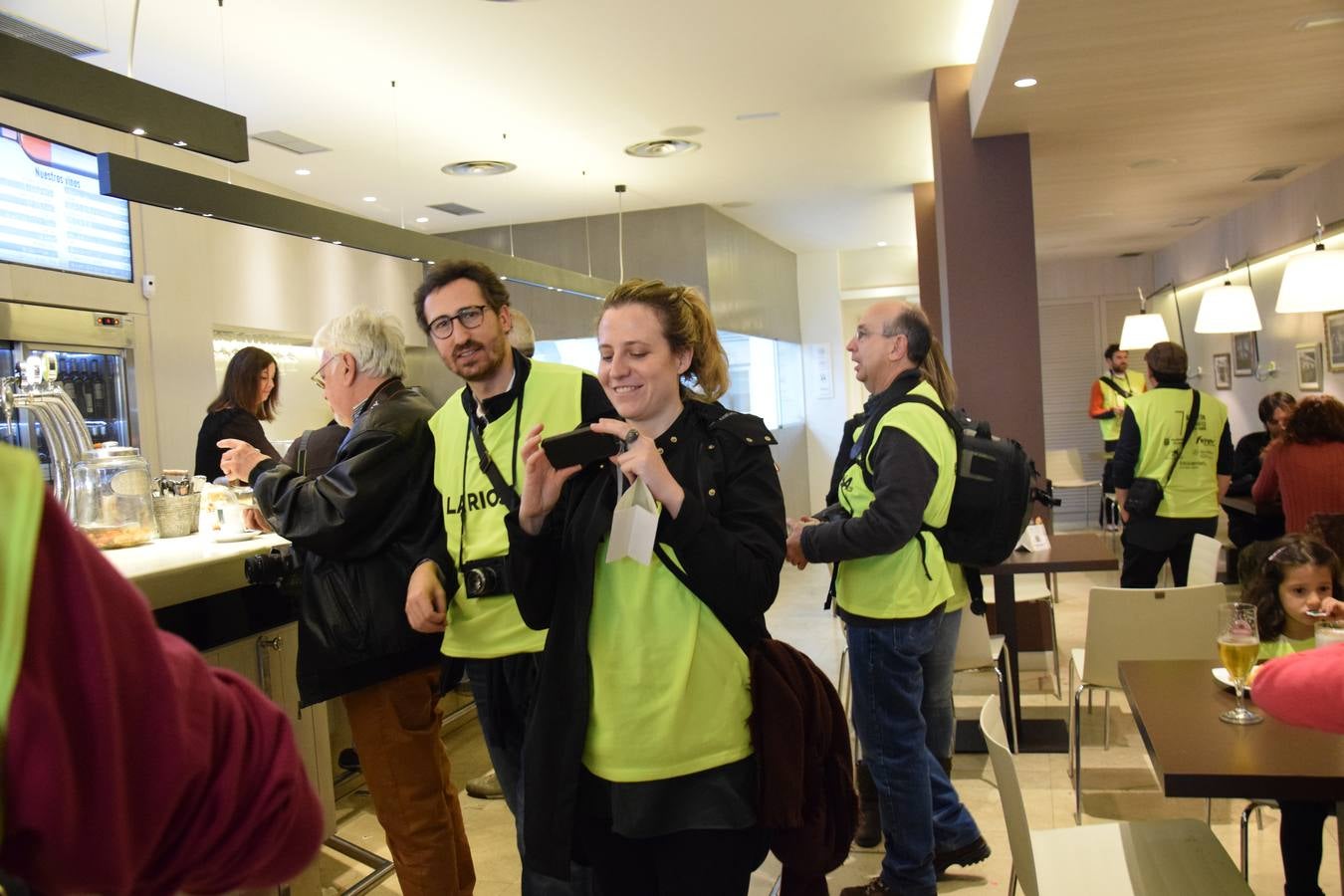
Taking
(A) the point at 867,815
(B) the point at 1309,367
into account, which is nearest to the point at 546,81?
(A) the point at 867,815

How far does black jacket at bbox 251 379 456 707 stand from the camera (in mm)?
2311

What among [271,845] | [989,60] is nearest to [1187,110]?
[989,60]

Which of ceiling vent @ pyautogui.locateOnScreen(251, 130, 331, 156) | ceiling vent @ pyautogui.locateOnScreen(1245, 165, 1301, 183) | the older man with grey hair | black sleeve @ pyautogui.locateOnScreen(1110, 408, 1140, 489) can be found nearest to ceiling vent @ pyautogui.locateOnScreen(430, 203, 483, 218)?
ceiling vent @ pyautogui.locateOnScreen(251, 130, 331, 156)

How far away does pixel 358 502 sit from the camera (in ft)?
7.50

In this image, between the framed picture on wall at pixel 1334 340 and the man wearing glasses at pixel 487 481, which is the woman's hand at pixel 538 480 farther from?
the framed picture on wall at pixel 1334 340

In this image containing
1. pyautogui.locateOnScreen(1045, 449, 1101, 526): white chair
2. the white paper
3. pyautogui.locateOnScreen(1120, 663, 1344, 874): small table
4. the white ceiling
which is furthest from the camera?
pyautogui.locateOnScreen(1045, 449, 1101, 526): white chair

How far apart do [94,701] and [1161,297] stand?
12784mm

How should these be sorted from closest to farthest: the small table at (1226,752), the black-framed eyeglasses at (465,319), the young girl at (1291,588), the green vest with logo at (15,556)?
the green vest with logo at (15,556), the small table at (1226,752), the black-framed eyeglasses at (465,319), the young girl at (1291,588)

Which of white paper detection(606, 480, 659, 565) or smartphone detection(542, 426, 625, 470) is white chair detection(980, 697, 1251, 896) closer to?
white paper detection(606, 480, 659, 565)

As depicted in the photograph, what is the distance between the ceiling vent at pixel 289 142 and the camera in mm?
6038

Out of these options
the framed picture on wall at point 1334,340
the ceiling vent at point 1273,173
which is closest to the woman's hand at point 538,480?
the framed picture on wall at point 1334,340

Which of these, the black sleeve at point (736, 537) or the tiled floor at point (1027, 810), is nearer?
the black sleeve at point (736, 537)

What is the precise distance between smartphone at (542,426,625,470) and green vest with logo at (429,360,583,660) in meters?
0.49

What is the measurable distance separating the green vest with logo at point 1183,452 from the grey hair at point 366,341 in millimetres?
4059
